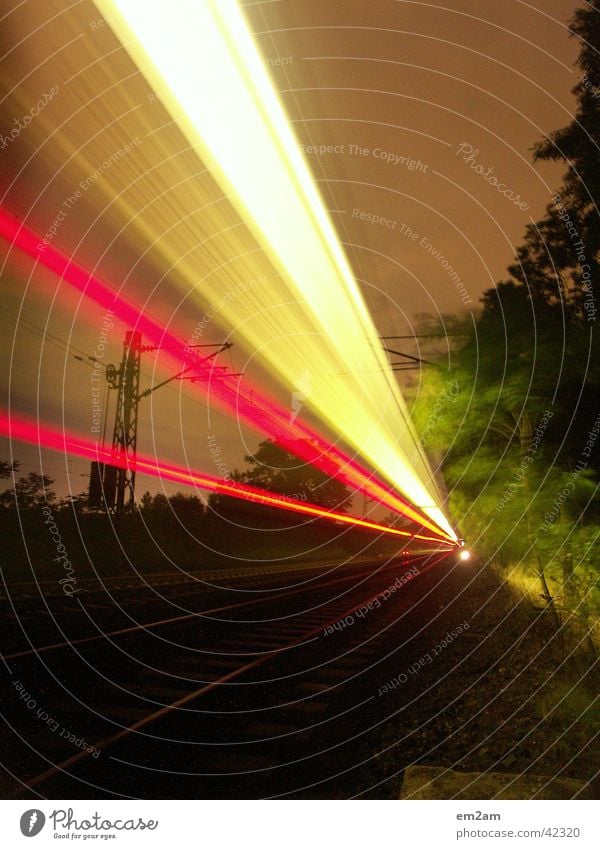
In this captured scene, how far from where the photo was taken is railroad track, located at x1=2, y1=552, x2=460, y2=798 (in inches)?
190

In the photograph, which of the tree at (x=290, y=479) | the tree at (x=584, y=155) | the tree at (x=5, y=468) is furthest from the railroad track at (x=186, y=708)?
the tree at (x=290, y=479)

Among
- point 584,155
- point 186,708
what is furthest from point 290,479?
point 186,708

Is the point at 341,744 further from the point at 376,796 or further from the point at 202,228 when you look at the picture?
the point at 202,228

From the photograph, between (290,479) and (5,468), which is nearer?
(5,468)

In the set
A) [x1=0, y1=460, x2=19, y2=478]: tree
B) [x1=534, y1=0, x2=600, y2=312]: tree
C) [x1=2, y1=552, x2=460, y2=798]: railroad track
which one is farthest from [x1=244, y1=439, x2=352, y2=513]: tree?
[x1=534, y1=0, x2=600, y2=312]: tree

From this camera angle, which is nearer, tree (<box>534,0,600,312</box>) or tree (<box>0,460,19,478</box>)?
tree (<box>534,0,600,312</box>)

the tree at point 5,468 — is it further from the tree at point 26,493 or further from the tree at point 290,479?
the tree at point 290,479

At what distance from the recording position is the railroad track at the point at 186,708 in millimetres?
4816

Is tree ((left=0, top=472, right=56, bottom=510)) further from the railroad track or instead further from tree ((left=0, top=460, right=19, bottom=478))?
the railroad track

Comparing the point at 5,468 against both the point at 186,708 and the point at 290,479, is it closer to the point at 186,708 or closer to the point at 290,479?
the point at 186,708

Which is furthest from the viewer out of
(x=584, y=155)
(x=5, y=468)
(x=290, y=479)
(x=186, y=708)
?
(x=290, y=479)

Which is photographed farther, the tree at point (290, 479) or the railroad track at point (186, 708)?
the tree at point (290, 479)

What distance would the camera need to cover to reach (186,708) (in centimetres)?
651
